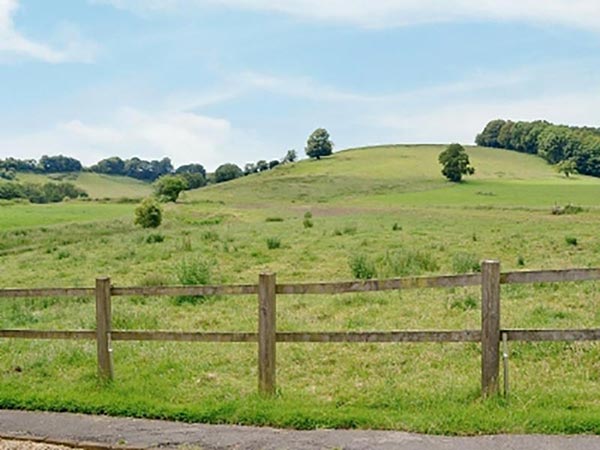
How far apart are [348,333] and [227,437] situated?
1.64 meters

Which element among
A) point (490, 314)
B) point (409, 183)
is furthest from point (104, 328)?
Result: point (409, 183)

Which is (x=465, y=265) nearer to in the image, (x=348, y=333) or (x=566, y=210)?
(x=348, y=333)

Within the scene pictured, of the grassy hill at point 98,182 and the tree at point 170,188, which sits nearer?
the tree at point 170,188

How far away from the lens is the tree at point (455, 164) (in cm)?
10062

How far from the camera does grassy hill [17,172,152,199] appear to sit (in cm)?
13625

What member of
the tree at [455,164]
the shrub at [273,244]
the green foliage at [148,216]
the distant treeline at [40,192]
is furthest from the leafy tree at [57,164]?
the shrub at [273,244]

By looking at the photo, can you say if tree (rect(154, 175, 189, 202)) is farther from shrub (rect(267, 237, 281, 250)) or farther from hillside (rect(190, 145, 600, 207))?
shrub (rect(267, 237, 281, 250))

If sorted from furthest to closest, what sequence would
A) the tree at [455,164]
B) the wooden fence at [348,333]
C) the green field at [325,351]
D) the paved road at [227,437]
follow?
the tree at [455,164] → the green field at [325,351] → the wooden fence at [348,333] → the paved road at [227,437]

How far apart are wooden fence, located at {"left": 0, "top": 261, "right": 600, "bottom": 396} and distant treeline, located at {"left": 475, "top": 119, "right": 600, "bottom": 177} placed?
4701 inches

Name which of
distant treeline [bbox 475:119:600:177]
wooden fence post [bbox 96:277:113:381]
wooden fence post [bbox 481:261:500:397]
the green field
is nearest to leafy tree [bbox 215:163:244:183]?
distant treeline [bbox 475:119:600:177]

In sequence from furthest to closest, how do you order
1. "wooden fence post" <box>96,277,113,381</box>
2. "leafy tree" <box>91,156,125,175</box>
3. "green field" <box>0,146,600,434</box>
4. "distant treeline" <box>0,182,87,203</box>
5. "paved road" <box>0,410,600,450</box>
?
1. "leafy tree" <box>91,156,125,175</box>
2. "distant treeline" <box>0,182,87,203</box>
3. "wooden fence post" <box>96,277,113,381</box>
4. "green field" <box>0,146,600,434</box>
5. "paved road" <box>0,410,600,450</box>

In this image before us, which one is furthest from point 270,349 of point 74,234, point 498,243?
point 74,234

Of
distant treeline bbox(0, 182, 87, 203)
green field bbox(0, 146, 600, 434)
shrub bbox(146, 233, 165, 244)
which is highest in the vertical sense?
distant treeline bbox(0, 182, 87, 203)

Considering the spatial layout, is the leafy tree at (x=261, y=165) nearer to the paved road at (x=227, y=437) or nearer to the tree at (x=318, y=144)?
the tree at (x=318, y=144)
